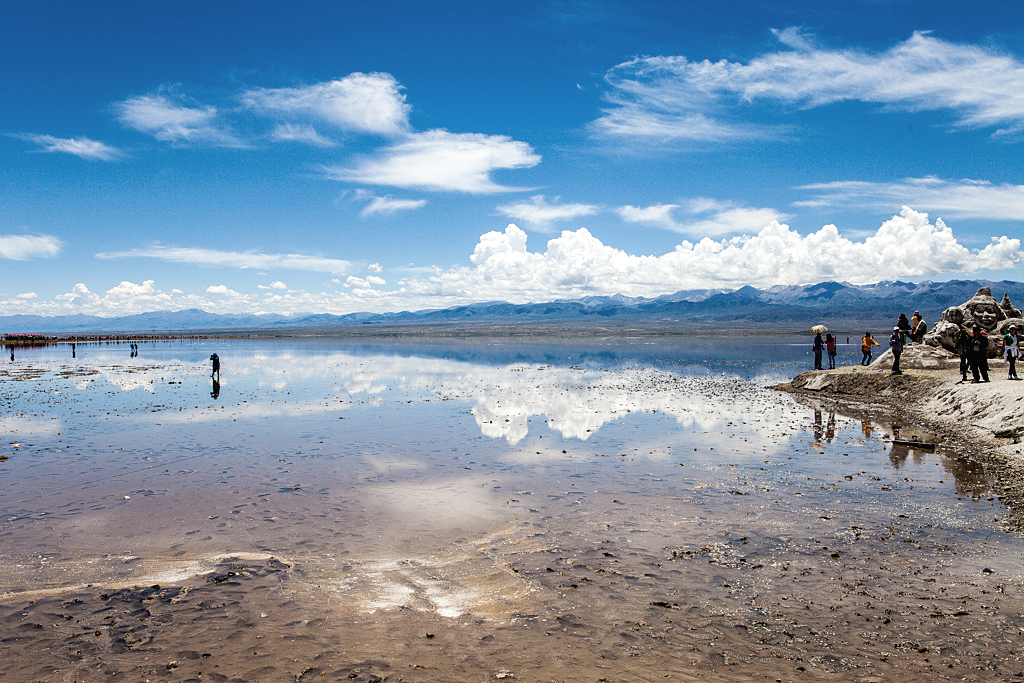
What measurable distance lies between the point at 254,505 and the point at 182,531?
1878mm

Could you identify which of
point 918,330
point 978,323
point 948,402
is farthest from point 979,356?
point 978,323

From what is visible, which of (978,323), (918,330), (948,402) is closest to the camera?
(948,402)

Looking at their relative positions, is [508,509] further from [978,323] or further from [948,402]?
[978,323]

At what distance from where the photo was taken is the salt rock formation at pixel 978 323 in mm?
35094

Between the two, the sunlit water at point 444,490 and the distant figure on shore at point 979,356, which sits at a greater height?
the distant figure on shore at point 979,356

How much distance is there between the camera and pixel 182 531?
11969 mm

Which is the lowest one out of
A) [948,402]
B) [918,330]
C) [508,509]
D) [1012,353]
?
[508,509]

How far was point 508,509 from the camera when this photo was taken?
13.3 m

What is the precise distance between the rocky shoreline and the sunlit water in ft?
3.36

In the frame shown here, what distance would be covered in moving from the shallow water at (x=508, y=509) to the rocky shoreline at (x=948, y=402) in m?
0.86

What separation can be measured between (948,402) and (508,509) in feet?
72.2

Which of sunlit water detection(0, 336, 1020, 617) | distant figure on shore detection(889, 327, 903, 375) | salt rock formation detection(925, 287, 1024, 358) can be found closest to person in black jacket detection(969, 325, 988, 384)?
distant figure on shore detection(889, 327, 903, 375)

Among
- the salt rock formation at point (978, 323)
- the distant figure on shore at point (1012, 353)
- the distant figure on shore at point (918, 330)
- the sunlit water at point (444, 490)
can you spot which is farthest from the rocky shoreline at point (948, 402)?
the distant figure on shore at point (918, 330)

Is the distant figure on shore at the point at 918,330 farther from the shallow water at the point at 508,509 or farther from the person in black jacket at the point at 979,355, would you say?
the shallow water at the point at 508,509
